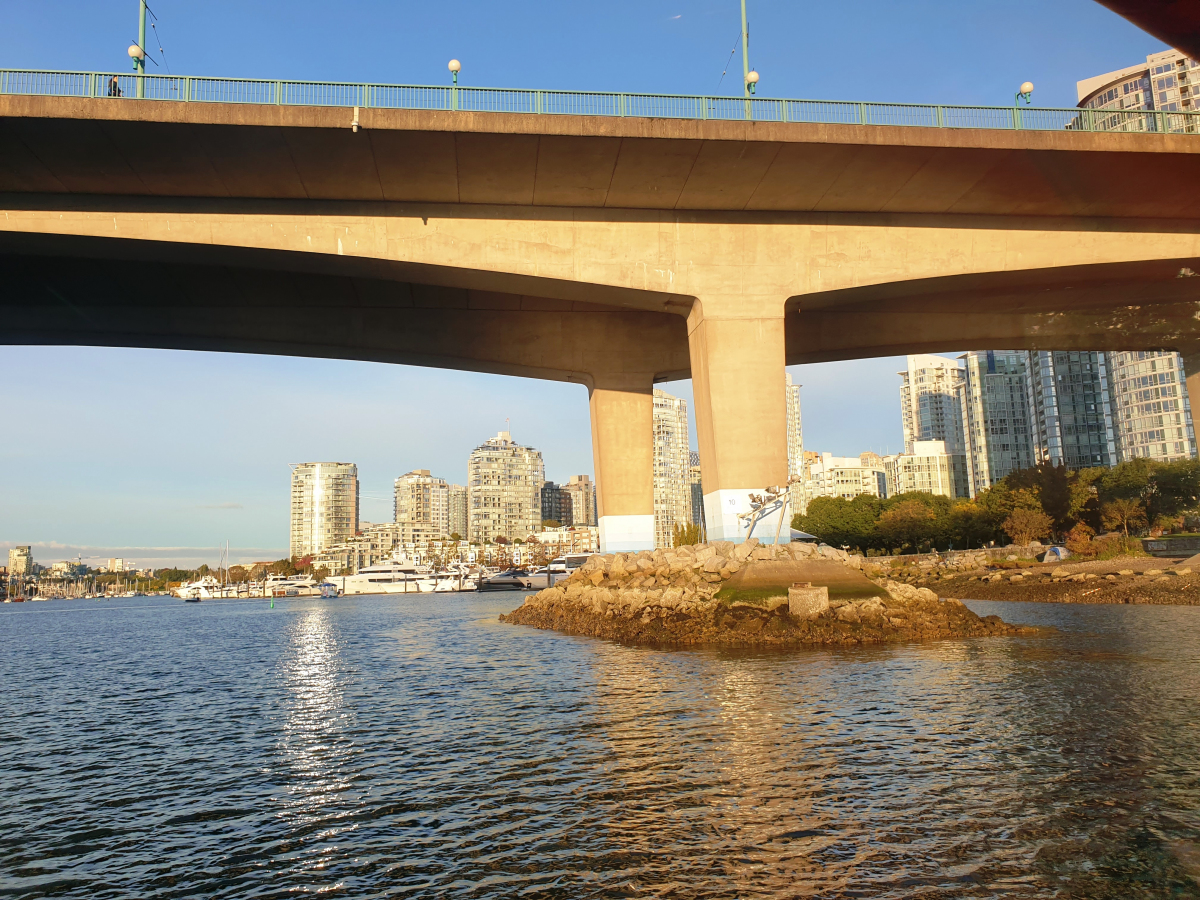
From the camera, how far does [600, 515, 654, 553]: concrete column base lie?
38.3m

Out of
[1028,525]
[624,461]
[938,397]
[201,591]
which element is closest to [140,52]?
[624,461]

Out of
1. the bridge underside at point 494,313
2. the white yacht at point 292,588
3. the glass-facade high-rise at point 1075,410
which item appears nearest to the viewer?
the bridge underside at point 494,313

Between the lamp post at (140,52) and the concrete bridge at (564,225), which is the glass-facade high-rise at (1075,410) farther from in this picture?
the lamp post at (140,52)

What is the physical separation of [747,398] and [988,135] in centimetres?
1107

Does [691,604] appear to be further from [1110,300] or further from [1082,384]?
[1082,384]

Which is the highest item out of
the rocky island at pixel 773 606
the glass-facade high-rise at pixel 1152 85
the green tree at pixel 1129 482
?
the glass-facade high-rise at pixel 1152 85

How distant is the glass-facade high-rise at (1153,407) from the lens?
4144 inches

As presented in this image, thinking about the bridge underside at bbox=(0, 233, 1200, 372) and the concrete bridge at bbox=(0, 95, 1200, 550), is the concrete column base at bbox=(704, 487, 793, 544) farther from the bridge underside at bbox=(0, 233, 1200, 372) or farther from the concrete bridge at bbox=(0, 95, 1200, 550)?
the bridge underside at bbox=(0, 233, 1200, 372)

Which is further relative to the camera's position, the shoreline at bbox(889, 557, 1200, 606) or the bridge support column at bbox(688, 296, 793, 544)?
the shoreline at bbox(889, 557, 1200, 606)

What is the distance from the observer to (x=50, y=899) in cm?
736

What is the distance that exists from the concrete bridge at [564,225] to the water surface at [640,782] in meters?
13.5

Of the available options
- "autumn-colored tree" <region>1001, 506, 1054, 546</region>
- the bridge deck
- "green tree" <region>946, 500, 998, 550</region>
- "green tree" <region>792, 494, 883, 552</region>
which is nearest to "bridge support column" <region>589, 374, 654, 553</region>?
the bridge deck

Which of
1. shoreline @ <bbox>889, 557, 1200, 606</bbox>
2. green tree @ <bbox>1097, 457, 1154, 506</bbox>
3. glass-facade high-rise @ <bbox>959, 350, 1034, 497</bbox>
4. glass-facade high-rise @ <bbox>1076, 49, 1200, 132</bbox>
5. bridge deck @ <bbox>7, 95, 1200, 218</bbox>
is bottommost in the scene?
shoreline @ <bbox>889, 557, 1200, 606</bbox>

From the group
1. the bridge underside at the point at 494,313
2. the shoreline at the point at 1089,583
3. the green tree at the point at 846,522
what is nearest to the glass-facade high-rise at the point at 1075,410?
the green tree at the point at 846,522
